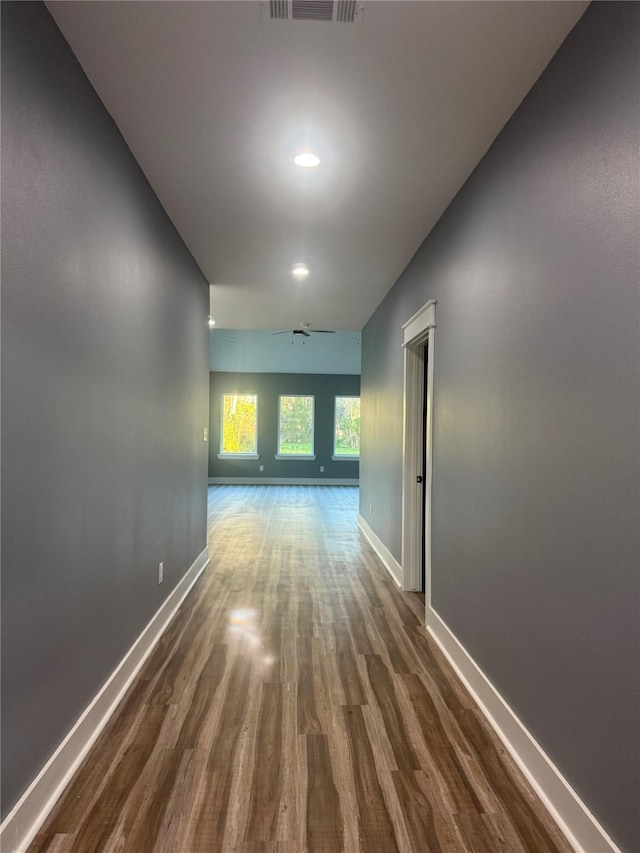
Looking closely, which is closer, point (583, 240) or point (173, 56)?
point (583, 240)

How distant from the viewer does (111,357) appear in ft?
7.25

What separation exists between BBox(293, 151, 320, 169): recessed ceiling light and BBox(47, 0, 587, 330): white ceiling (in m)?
0.04

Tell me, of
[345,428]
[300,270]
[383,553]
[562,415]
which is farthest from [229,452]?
[562,415]

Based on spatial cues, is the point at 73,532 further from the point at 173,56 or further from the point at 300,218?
the point at 300,218

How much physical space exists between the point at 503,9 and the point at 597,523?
1644 mm

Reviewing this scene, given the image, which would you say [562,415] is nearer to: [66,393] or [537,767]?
[537,767]

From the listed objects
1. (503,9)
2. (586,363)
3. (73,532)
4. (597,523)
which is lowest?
(73,532)

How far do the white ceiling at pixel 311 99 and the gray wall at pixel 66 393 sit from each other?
0.19 metres

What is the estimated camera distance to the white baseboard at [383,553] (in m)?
4.36

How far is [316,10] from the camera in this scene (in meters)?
1.61

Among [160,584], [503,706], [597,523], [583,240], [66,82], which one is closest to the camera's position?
[597,523]

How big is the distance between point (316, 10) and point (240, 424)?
11058mm

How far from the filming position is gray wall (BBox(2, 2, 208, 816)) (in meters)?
1.45

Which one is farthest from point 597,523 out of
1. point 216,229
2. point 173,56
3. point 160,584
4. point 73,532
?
point 216,229
